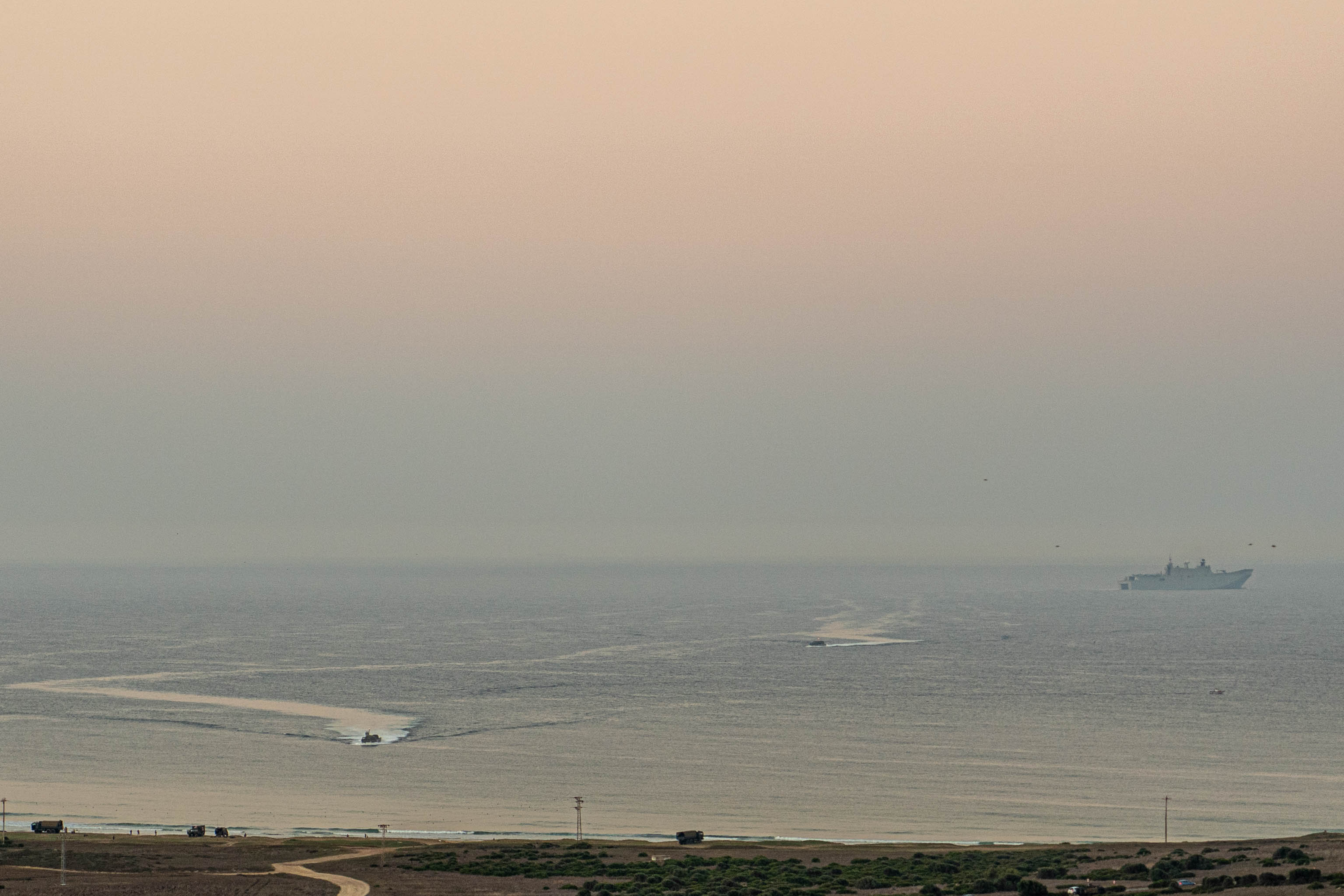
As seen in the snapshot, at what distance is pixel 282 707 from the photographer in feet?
432

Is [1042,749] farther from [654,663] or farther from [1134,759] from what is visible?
[654,663]

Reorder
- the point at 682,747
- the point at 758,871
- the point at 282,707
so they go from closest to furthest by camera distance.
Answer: the point at 758,871
the point at 682,747
the point at 282,707

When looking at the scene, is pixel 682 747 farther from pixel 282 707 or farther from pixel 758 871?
pixel 758 871

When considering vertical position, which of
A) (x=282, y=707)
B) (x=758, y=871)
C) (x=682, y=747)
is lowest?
(x=758, y=871)

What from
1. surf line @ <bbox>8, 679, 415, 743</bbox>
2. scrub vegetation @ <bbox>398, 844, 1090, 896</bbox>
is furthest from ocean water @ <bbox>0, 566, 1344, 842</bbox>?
scrub vegetation @ <bbox>398, 844, 1090, 896</bbox>

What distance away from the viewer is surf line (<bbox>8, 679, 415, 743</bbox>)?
117500mm

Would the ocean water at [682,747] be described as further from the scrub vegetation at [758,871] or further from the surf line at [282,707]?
the scrub vegetation at [758,871]

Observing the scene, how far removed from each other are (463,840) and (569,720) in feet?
153

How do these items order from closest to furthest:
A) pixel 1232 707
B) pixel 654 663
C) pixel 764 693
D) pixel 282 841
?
pixel 282 841, pixel 1232 707, pixel 764 693, pixel 654 663

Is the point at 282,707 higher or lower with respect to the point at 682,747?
higher

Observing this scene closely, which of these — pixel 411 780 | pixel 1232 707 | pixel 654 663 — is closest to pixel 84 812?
pixel 411 780

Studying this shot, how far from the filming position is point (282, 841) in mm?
73438

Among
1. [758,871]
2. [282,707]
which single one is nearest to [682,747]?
[282,707]

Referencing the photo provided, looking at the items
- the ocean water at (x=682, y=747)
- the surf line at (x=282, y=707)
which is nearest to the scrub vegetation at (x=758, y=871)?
the ocean water at (x=682, y=747)
